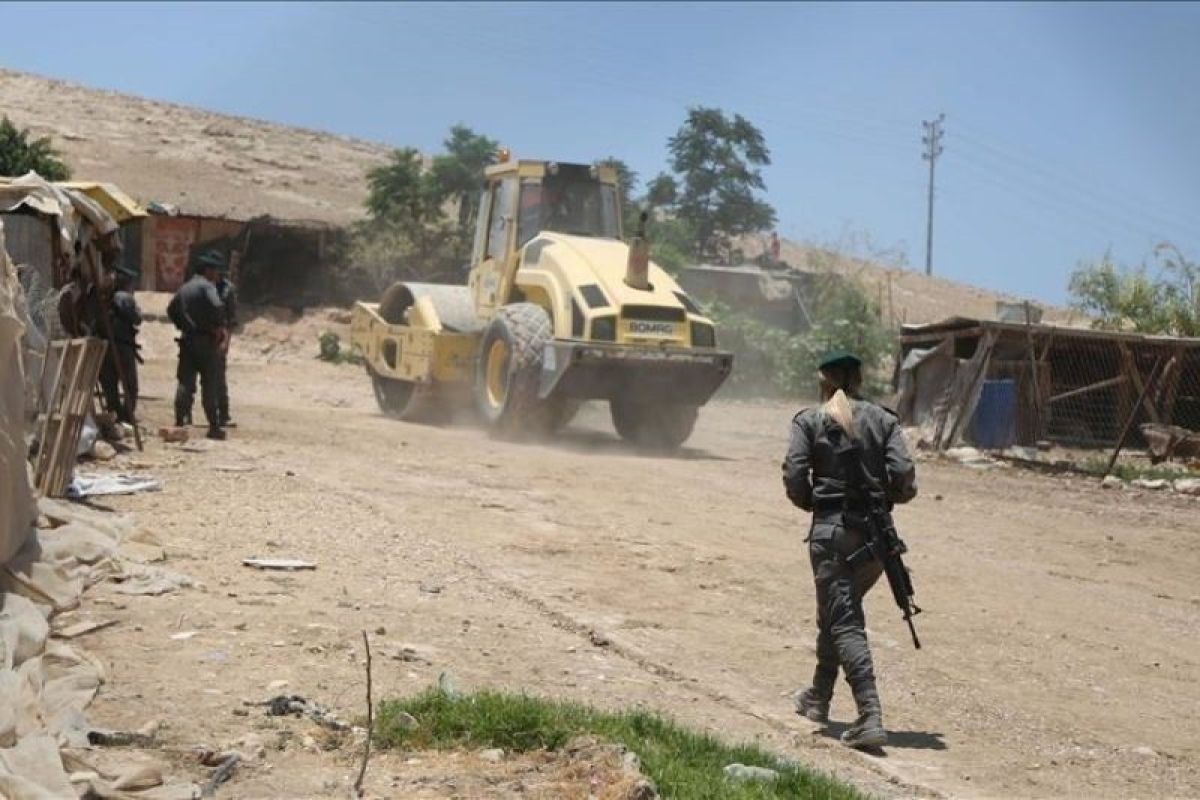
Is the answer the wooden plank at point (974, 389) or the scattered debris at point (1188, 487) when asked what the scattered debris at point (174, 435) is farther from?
the scattered debris at point (1188, 487)

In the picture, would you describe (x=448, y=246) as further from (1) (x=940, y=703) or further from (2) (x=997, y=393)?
(1) (x=940, y=703)

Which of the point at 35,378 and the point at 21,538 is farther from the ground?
the point at 35,378

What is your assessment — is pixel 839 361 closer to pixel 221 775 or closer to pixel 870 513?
pixel 870 513

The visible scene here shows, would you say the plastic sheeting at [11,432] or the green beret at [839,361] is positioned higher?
the green beret at [839,361]

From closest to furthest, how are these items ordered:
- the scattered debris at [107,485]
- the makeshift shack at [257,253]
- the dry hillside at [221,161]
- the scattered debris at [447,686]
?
the scattered debris at [447,686]
the scattered debris at [107,485]
the makeshift shack at [257,253]
the dry hillside at [221,161]

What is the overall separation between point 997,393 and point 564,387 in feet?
22.8

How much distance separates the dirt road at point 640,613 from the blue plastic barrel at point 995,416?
4554mm

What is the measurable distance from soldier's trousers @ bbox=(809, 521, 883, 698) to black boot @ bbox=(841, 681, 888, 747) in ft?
0.53

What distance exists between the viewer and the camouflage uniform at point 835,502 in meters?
6.56

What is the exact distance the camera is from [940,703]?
7.10 m

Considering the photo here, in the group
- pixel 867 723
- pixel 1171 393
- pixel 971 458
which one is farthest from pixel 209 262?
pixel 1171 393

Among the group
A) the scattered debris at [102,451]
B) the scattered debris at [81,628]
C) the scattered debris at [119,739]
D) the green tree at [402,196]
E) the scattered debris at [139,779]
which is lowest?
the scattered debris at [119,739]

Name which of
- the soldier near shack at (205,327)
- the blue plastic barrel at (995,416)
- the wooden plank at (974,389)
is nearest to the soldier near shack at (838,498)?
the soldier near shack at (205,327)

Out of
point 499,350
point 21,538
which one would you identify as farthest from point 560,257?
point 21,538
